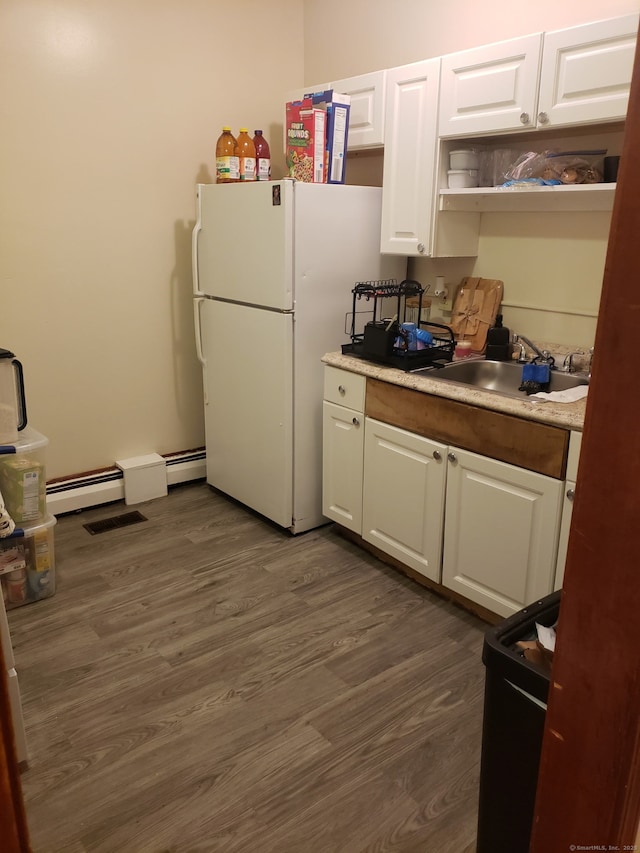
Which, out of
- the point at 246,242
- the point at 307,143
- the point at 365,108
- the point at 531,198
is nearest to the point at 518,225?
the point at 531,198

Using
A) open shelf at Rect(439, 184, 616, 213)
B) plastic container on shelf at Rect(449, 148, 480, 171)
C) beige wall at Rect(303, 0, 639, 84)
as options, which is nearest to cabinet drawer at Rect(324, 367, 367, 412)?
open shelf at Rect(439, 184, 616, 213)

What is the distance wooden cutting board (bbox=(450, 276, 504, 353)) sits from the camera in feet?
9.70

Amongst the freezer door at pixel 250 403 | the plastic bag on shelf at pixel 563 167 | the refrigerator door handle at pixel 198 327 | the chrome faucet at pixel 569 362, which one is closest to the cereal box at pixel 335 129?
the freezer door at pixel 250 403

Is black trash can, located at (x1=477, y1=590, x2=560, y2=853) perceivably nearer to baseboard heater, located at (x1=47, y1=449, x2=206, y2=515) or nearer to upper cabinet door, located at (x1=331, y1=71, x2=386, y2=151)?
upper cabinet door, located at (x1=331, y1=71, x2=386, y2=151)

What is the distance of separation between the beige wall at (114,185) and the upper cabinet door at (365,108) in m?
0.82

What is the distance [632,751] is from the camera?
812 mm

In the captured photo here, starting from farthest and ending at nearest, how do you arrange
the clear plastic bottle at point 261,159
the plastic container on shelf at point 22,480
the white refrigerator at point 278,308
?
the clear plastic bottle at point 261,159
the white refrigerator at point 278,308
the plastic container on shelf at point 22,480

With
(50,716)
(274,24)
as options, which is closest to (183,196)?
(274,24)

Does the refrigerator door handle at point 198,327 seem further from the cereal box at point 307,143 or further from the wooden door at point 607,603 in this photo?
the wooden door at point 607,603

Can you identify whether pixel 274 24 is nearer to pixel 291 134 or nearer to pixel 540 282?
pixel 291 134

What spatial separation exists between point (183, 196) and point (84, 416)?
126 centimetres

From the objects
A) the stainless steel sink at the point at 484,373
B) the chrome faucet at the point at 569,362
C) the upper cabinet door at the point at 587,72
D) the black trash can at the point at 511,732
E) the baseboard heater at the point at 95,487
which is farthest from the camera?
the baseboard heater at the point at 95,487

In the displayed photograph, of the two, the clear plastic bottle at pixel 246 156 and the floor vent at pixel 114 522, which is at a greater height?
the clear plastic bottle at pixel 246 156

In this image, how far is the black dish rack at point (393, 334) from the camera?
2.73 metres
